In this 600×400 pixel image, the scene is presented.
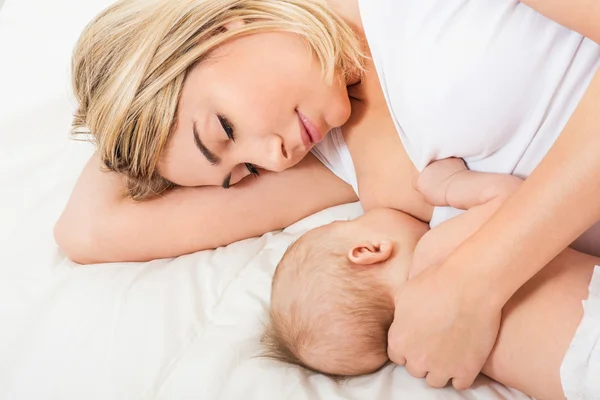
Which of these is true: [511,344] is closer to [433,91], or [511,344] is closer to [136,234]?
[433,91]

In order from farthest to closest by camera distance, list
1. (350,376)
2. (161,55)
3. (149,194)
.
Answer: (149,194) → (161,55) → (350,376)

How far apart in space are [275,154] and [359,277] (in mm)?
313

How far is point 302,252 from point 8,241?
0.78m

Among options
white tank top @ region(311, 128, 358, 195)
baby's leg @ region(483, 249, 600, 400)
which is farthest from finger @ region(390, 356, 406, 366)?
white tank top @ region(311, 128, 358, 195)

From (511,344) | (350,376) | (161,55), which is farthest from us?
(161,55)

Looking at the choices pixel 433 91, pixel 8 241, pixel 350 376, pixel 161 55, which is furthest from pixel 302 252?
pixel 8 241

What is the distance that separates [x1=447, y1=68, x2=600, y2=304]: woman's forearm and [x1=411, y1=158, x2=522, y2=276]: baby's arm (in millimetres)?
93

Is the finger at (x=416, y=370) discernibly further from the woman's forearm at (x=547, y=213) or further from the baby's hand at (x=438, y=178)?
the baby's hand at (x=438, y=178)

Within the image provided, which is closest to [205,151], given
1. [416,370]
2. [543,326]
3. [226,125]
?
[226,125]

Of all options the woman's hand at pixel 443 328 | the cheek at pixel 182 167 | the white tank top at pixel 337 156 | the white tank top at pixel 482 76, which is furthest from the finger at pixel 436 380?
the cheek at pixel 182 167

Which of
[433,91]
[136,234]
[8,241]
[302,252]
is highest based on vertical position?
[433,91]

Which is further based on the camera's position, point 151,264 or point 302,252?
point 151,264

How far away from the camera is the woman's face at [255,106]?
1.27m

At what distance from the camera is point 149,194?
5.00 feet
